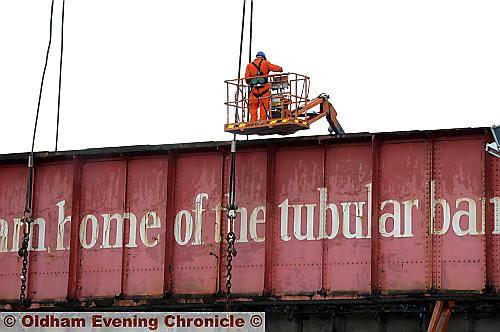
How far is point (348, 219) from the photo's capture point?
62.5 feet

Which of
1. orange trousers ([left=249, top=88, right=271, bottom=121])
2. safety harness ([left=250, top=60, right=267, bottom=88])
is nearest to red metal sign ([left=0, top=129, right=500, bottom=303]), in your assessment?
orange trousers ([left=249, top=88, right=271, bottom=121])

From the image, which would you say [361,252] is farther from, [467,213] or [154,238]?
[154,238]

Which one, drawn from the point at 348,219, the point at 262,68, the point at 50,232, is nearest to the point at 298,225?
the point at 348,219

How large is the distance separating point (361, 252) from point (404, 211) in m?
1.01

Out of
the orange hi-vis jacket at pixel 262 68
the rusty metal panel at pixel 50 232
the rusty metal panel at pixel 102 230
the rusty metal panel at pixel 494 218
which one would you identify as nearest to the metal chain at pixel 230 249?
the rusty metal panel at pixel 102 230

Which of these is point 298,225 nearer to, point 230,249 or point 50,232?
point 230,249

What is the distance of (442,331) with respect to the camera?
18219mm

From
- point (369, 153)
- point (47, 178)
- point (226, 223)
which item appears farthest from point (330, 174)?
point (47, 178)

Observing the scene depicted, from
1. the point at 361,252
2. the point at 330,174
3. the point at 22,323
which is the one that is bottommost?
the point at 22,323

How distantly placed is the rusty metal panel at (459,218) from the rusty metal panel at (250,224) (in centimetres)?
312

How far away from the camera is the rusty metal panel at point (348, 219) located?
18.9 meters

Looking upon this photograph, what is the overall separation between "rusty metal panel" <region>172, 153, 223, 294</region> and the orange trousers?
4.40 ft

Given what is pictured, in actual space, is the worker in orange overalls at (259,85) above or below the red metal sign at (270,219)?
above

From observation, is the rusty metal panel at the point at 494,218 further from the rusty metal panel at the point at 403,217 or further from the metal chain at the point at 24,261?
the metal chain at the point at 24,261
